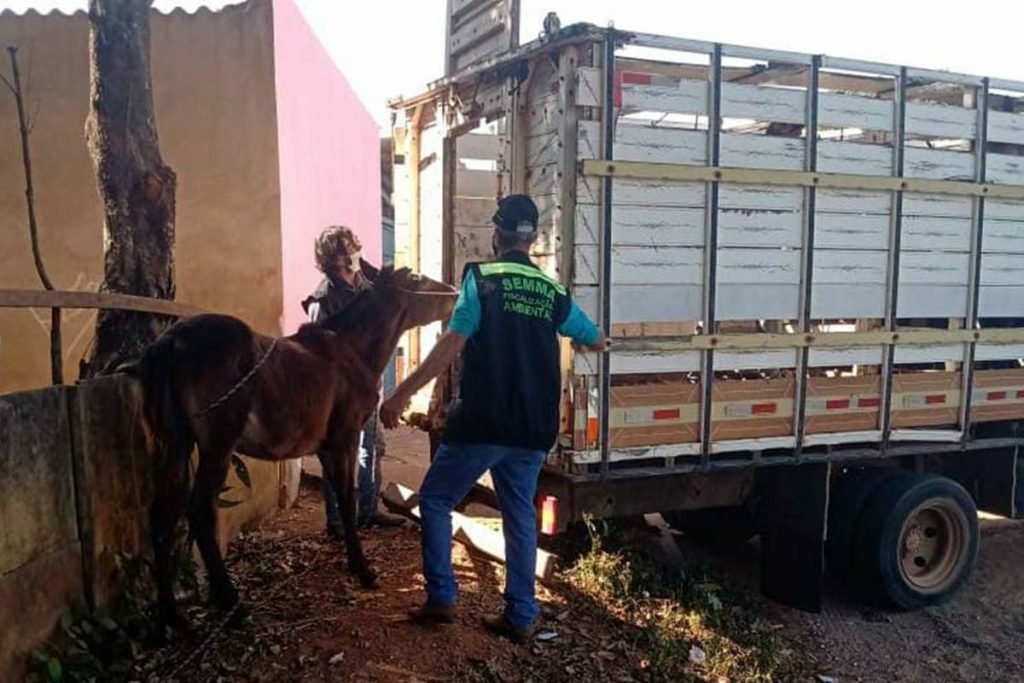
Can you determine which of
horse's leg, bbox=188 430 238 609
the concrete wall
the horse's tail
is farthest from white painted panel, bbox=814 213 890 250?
the concrete wall

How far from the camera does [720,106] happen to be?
170 inches

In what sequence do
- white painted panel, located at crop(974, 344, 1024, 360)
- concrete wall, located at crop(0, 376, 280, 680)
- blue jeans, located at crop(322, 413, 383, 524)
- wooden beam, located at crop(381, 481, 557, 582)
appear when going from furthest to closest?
white painted panel, located at crop(974, 344, 1024, 360), blue jeans, located at crop(322, 413, 383, 524), wooden beam, located at crop(381, 481, 557, 582), concrete wall, located at crop(0, 376, 280, 680)

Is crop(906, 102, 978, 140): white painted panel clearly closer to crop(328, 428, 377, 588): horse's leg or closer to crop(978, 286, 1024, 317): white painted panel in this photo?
crop(978, 286, 1024, 317): white painted panel

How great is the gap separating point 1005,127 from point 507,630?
409cm

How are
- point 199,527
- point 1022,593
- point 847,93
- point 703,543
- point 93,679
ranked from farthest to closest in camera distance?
point 703,543 < point 1022,593 < point 847,93 < point 199,527 < point 93,679

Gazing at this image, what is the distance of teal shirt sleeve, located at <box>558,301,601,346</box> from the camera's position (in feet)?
12.5

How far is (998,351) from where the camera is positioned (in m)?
5.29

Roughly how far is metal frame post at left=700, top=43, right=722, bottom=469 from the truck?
0.04ft

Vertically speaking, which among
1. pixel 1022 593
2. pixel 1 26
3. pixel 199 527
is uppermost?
pixel 1 26

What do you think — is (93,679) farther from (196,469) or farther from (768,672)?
(768,672)

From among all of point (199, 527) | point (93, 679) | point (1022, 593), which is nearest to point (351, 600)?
point (199, 527)

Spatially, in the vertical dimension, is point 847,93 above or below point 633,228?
above

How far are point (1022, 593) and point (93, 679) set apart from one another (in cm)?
543

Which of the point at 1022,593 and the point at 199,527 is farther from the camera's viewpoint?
the point at 1022,593
